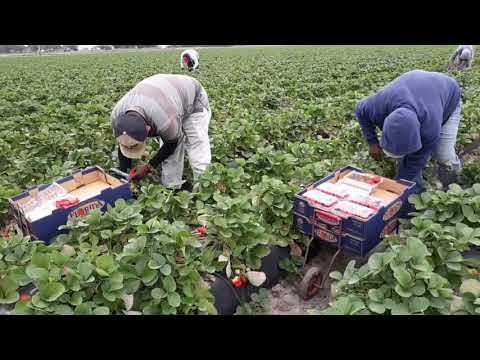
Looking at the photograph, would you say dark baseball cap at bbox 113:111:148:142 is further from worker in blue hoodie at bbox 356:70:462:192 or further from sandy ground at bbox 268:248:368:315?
worker in blue hoodie at bbox 356:70:462:192

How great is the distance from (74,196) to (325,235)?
195 cm

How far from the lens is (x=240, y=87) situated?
9.66m

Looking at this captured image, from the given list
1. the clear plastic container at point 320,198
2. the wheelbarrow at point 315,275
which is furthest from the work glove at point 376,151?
the wheelbarrow at point 315,275

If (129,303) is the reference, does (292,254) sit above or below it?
below

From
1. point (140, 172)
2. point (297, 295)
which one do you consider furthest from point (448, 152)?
point (140, 172)

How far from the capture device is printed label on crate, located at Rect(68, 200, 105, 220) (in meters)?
2.88

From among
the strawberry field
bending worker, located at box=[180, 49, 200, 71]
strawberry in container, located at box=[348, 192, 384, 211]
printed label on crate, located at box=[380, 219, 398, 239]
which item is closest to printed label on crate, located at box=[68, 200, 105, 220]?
the strawberry field

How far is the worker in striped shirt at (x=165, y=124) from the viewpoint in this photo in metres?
3.13

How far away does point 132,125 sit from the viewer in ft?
9.96

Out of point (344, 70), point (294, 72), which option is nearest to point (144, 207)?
point (294, 72)

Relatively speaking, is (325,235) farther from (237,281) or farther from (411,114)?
(411,114)

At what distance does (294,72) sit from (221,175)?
1074cm

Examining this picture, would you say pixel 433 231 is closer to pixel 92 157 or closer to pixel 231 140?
pixel 231 140

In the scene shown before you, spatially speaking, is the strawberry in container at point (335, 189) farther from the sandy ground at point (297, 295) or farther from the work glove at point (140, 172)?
the work glove at point (140, 172)
